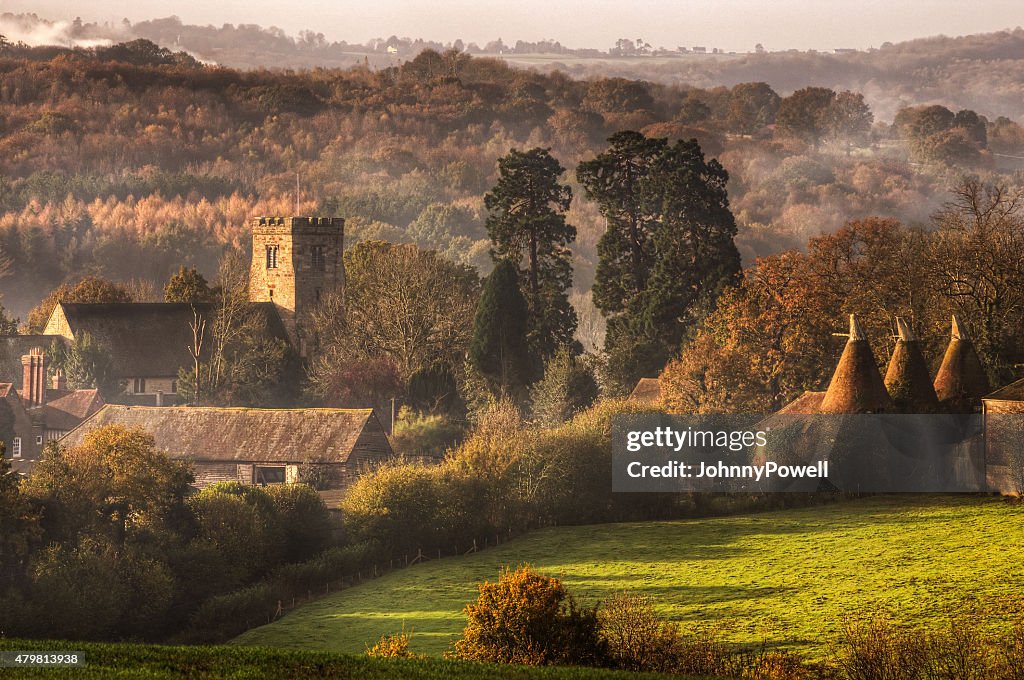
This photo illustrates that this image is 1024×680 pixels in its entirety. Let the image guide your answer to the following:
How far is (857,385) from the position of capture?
206ft

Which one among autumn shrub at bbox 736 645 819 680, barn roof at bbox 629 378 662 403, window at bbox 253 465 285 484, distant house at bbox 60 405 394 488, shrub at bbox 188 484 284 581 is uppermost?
barn roof at bbox 629 378 662 403

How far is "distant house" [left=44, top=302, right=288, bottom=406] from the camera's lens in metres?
95.0

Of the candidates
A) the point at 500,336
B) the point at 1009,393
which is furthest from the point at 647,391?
the point at 1009,393

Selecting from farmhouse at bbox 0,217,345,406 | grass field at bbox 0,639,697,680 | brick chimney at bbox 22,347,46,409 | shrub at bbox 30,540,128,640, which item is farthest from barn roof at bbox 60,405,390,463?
grass field at bbox 0,639,697,680

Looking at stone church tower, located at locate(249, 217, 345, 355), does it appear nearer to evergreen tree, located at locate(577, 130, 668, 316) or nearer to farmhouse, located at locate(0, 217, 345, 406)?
farmhouse, located at locate(0, 217, 345, 406)

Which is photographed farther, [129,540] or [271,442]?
[271,442]

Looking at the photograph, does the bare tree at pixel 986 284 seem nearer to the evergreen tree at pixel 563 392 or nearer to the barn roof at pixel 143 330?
the evergreen tree at pixel 563 392

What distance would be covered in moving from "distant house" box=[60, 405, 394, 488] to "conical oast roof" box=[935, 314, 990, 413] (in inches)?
996

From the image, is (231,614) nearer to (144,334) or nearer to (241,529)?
(241,529)

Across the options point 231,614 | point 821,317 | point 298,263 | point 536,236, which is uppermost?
point 536,236

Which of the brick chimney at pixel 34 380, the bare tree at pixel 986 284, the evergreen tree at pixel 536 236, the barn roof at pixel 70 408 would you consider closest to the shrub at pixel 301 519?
the barn roof at pixel 70 408

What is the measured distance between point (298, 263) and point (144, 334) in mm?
10975

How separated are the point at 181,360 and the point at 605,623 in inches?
2276

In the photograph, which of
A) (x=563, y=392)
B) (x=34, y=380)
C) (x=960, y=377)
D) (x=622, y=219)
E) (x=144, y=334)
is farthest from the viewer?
(x=144, y=334)
